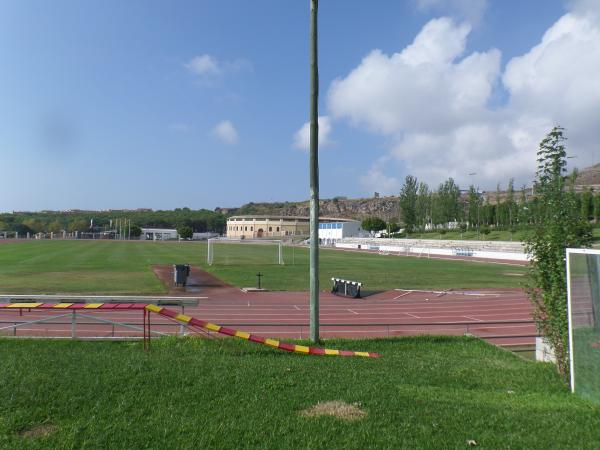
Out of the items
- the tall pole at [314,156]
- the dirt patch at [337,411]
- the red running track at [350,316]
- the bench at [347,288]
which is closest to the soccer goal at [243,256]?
the bench at [347,288]

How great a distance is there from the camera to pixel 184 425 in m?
5.05

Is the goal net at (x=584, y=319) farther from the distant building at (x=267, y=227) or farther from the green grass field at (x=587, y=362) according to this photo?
the distant building at (x=267, y=227)

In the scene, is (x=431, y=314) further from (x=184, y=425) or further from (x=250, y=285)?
(x=184, y=425)

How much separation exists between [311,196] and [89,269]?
2968 centimetres

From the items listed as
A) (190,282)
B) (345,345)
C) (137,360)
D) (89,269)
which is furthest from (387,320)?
(89,269)

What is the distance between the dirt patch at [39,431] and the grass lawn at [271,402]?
0.01 m

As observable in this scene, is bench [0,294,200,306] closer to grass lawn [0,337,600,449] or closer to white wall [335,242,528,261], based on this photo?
grass lawn [0,337,600,449]

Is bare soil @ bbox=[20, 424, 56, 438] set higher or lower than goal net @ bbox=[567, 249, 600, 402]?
lower

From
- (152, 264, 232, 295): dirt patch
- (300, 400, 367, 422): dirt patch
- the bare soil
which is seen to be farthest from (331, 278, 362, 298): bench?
the bare soil

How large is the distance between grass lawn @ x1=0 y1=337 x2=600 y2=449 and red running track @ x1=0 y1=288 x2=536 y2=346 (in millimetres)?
3478

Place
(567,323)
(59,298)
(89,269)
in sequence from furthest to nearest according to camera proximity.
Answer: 1. (89,269)
2. (59,298)
3. (567,323)

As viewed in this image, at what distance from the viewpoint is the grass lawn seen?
477 cm

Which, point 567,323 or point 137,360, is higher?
point 567,323

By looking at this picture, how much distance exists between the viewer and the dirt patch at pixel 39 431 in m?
4.79
